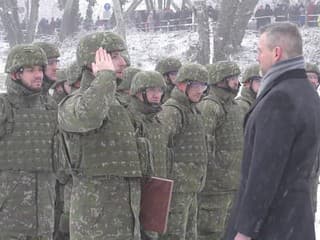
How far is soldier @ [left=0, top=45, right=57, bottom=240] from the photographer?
4703 mm

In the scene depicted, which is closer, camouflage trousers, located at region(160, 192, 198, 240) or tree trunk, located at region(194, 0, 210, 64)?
camouflage trousers, located at region(160, 192, 198, 240)

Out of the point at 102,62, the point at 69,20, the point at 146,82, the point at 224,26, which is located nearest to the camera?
the point at 102,62

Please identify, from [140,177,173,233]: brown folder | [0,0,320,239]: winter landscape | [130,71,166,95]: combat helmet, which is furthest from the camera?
[0,0,320,239]: winter landscape

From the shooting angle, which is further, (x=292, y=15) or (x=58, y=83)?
(x=292, y=15)

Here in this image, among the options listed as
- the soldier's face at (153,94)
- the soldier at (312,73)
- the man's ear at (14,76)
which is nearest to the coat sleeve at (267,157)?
the soldier's face at (153,94)

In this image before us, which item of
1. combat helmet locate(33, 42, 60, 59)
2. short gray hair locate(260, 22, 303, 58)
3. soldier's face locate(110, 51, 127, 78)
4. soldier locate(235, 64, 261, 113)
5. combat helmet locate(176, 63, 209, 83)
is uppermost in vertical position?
short gray hair locate(260, 22, 303, 58)

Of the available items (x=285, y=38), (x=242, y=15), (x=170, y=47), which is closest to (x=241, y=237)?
(x=285, y=38)

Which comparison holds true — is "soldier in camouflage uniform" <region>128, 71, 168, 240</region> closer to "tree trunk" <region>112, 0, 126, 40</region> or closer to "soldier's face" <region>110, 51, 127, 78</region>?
"soldier's face" <region>110, 51, 127, 78</region>

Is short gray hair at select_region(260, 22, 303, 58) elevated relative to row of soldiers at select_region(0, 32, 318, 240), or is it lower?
elevated

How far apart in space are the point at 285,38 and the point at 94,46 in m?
1.33

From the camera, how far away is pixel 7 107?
4.76m

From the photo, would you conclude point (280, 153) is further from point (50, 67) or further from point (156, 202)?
point (50, 67)

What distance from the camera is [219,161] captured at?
244 inches

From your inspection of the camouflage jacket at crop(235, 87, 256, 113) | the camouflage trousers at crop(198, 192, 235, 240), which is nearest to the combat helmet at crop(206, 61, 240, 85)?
the camouflage jacket at crop(235, 87, 256, 113)
